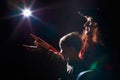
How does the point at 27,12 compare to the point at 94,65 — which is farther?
the point at 27,12

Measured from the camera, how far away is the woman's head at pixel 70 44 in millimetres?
3993

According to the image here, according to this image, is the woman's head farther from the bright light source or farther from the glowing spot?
the bright light source

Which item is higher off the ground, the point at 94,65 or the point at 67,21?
the point at 67,21

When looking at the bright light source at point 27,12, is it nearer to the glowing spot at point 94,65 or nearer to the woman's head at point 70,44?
the woman's head at point 70,44

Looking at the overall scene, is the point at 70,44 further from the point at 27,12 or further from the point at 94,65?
the point at 27,12

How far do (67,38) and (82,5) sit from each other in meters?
0.94

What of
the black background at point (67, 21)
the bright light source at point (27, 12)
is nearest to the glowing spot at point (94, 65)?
the black background at point (67, 21)

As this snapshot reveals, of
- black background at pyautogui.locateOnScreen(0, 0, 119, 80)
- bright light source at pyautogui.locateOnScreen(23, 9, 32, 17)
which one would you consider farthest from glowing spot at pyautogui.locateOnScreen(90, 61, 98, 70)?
bright light source at pyautogui.locateOnScreen(23, 9, 32, 17)

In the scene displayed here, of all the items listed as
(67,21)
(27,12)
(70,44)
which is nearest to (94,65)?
(70,44)

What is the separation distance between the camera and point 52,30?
15.5ft

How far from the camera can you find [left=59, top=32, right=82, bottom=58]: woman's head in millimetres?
3993

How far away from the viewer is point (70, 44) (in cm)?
423

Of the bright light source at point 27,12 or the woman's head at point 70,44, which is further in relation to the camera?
the bright light source at point 27,12

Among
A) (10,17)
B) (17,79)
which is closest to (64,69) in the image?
(17,79)
